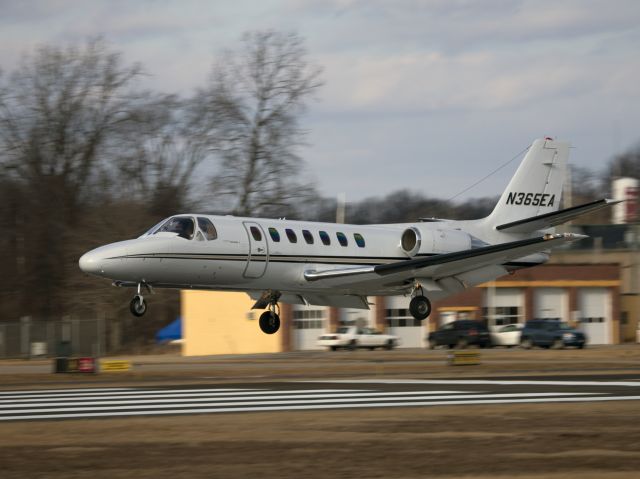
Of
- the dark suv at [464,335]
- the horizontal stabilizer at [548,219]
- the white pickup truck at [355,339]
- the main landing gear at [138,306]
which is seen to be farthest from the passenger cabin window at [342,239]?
the dark suv at [464,335]

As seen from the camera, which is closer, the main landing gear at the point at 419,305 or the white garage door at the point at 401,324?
the main landing gear at the point at 419,305

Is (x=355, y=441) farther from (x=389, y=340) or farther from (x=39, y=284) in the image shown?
(x=39, y=284)

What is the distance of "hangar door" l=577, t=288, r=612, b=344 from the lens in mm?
56094

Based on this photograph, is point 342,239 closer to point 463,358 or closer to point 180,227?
point 180,227

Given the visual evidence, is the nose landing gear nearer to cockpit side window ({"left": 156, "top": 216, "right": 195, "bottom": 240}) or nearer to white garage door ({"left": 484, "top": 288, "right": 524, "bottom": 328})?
cockpit side window ({"left": 156, "top": 216, "right": 195, "bottom": 240})

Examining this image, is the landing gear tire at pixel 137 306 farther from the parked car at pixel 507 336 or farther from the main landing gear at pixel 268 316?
the parked car at pixel 507 336

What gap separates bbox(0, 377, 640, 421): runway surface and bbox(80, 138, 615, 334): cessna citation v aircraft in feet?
8.63

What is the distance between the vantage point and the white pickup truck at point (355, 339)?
45844 mm

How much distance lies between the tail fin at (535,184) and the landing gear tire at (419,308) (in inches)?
167

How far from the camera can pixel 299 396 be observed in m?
20.2

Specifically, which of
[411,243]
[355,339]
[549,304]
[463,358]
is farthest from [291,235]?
[549,304]

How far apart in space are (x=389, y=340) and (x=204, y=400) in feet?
89.6

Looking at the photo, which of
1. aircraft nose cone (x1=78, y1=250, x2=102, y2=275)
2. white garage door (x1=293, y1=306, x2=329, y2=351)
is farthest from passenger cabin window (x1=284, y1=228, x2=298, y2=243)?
white garage door (x1=293, y1=306, x2=329, y2=351)

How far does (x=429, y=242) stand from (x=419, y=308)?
6.06 ft
